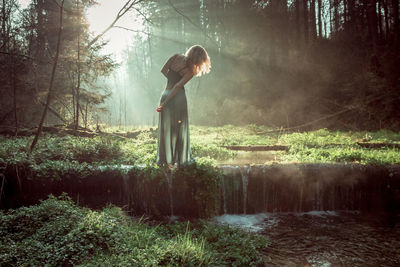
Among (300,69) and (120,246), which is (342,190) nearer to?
(120,246)

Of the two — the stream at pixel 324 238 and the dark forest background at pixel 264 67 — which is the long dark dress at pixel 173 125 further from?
the dark forest background at pixel 264 67

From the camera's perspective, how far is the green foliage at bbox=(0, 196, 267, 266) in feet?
11.9

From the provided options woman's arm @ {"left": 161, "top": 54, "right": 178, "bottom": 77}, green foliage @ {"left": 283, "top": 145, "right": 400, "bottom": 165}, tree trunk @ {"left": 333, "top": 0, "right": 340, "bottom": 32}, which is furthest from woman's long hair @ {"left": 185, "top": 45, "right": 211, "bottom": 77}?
tree trunk @ {"left": 333, "top": 0, "right": 340, "bottom": 32}

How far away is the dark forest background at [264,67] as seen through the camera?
1403cm

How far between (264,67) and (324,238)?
78.8ft

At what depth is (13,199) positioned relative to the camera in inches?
251

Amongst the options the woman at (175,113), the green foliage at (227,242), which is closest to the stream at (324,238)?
the green foliage at (227,242)

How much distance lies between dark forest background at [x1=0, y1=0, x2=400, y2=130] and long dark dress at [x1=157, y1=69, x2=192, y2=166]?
788cm

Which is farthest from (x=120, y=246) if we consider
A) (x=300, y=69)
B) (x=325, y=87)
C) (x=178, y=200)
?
(x=300, y=69)

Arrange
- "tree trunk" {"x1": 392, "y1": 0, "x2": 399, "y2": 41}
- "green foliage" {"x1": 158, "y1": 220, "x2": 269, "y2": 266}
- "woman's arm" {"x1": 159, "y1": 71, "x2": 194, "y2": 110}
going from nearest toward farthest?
"green foliage" {"x1": 158, "y1": 220, "x2": 269, "y2": 266}
"woman's arm" {"x1": 159, "y1": 71, "x2": 194, "y2": 110}
"tree trunk" {"x1": 392, "y1": 0, "x2": 399, "y2": 41}

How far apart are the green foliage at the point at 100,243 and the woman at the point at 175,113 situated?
1.71 metres

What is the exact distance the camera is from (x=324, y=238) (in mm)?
5246

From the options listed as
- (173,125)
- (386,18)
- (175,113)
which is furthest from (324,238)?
(386,18)

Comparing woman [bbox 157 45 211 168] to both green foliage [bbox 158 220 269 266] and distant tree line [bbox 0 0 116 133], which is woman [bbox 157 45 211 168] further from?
distant tree line [bbox 0 0 116 133]
